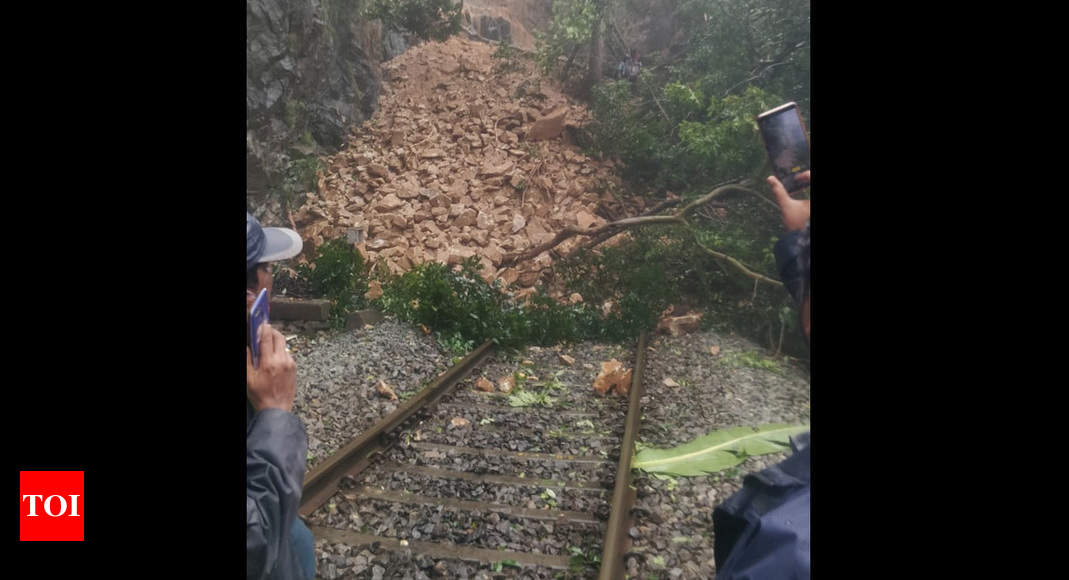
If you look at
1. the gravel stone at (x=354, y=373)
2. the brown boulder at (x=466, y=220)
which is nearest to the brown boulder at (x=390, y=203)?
the brown boulder at (x=466, y=220)

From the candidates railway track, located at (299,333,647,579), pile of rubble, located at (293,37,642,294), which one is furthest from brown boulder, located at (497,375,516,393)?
pile of rubble, located at (293,37,642,294)

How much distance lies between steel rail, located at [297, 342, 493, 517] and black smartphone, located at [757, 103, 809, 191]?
2.94 feet

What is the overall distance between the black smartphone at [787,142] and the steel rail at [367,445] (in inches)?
35.2

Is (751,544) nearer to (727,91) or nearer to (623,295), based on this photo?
(623,295)

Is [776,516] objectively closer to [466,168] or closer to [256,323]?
[256,323]

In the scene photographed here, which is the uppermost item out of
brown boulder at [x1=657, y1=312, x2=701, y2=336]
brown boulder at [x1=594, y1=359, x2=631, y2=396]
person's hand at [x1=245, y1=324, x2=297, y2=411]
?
brown boulder at [x1=657, y1=312, x2=701, y2=336]

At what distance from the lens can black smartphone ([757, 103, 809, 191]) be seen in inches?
51.7

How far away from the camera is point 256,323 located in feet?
3.79

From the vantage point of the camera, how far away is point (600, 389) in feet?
5.23

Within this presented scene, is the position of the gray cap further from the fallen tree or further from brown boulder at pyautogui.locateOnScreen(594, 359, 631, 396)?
brown boulder at pyautogui.locateOnScreen(594, 359, 631, 396)
